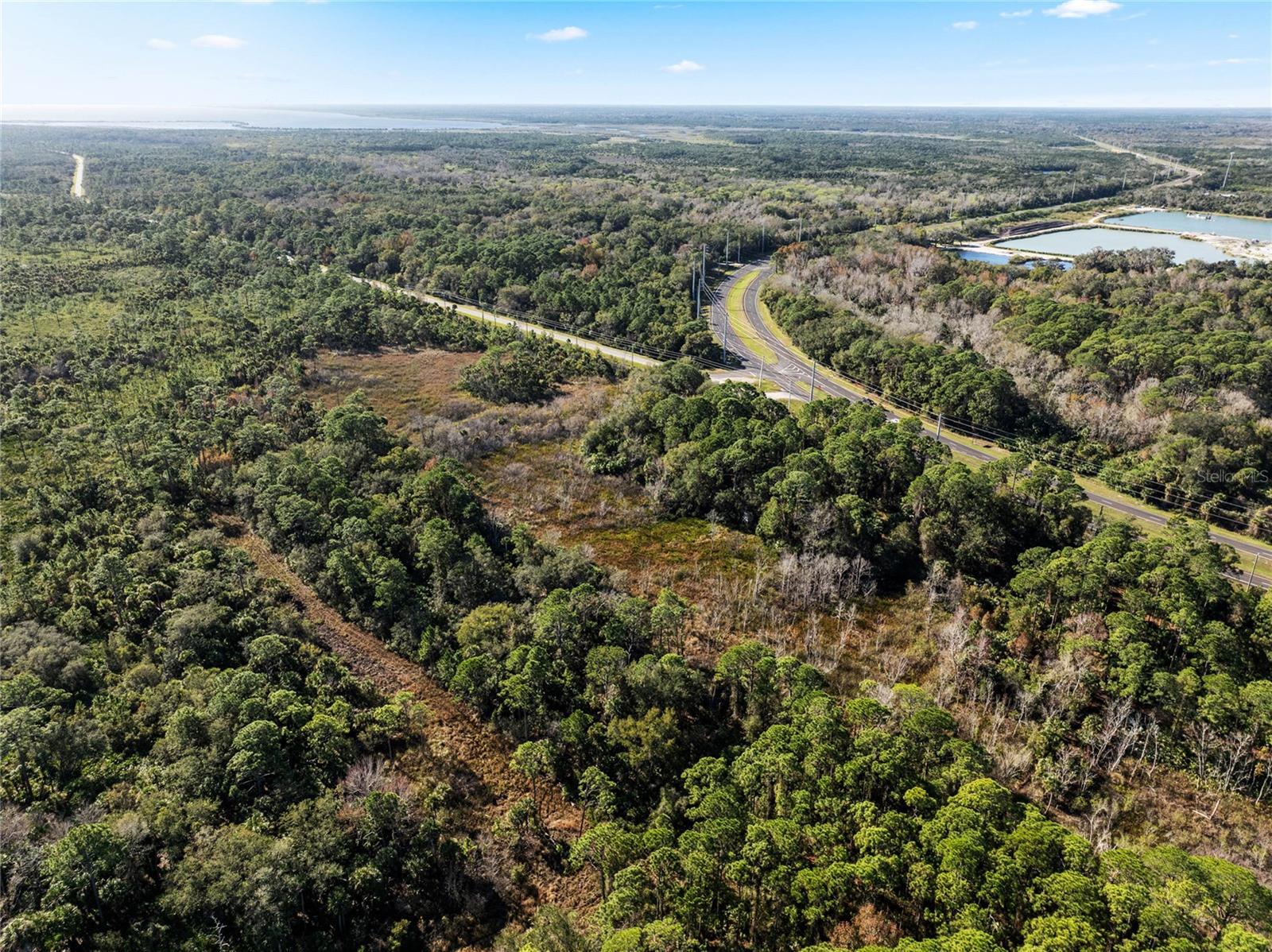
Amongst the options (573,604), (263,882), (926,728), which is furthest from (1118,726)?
(263,882)

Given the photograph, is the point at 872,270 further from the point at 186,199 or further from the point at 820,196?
the point at 186,199

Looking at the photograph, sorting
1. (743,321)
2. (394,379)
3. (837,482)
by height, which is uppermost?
(743,321)

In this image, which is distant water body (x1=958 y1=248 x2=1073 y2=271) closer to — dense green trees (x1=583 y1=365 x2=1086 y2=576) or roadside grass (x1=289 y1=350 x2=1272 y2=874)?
dense green trees (x1=583 y1=365 x2=1086 y2=576)

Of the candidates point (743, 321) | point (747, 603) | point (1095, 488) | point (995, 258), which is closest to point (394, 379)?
point (743, 321)

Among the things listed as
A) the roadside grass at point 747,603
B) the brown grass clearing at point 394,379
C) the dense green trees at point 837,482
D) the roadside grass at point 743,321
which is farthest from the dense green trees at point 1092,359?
the brown grass clearing at point 394,379

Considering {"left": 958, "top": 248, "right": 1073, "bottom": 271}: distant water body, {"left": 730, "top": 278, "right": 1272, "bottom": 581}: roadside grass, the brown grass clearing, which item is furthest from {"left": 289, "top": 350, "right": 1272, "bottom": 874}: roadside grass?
{"left": 958, "top": 248, "right": 1073, "bottom": 271}: distant water body

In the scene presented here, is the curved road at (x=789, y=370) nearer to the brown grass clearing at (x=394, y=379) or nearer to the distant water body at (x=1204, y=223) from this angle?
the brown grass clearing at (x=394, y=379)

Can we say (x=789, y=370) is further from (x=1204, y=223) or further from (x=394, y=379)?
(x=1204, y=223)

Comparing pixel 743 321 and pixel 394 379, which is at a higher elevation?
pixel 743 321
